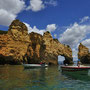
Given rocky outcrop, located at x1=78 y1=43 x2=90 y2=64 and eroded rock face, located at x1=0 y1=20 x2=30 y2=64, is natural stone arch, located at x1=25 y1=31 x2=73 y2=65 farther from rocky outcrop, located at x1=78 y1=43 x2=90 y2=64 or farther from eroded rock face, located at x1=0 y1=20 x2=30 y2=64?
rocky outcrop, located at x1=78 y1=43 x2=90 y2=64

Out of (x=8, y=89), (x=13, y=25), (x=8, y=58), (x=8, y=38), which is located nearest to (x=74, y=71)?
(x=8, y=89)

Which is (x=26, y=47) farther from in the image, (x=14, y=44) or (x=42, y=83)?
(x=42, y=83)

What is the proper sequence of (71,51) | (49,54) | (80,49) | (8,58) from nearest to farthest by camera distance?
(8,58)
(49,54)
(71,51)
(80,49)

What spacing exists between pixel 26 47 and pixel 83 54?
5560cm

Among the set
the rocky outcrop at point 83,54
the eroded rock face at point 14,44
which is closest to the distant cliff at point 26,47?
the eroded rock face at point 14,44

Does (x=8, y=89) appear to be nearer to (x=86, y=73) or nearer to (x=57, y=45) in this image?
(x=86, y=73)

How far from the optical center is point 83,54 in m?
99.4

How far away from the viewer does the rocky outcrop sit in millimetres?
95625

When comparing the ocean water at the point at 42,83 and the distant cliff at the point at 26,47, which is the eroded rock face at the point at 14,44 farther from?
the ocean water at the point at 42,83

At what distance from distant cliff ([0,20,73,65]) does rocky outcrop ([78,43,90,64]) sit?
19760 millimetres

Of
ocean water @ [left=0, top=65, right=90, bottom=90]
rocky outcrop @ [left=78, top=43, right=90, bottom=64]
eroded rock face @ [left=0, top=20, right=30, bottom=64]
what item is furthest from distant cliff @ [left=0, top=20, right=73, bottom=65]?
ocean water @ [left=0, top=65, right=90, bottom=90]

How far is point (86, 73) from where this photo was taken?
67.7 ft

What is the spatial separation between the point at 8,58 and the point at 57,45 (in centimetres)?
3626

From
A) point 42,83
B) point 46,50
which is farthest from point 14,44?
point 42,83
